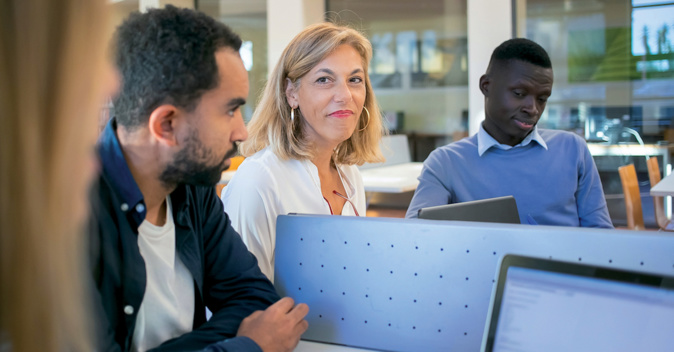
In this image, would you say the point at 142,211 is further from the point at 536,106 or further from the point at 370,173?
the point at 370,173

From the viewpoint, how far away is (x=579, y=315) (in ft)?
2.99

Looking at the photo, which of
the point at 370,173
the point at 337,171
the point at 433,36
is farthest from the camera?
the point at 433,36

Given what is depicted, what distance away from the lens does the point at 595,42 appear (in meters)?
5.56

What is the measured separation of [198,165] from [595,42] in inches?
206

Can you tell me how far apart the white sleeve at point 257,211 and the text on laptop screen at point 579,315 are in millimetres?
999

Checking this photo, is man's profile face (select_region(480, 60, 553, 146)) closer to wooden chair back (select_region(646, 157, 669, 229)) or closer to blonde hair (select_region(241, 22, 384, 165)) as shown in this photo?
blonde hair (select_region(241, 22, 384, 165))

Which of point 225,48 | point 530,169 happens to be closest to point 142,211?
point 225,48

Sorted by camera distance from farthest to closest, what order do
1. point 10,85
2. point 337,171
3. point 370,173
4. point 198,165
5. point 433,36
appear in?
point 433,36
point 370,173
point 337,171
point 198,165
point 10,85

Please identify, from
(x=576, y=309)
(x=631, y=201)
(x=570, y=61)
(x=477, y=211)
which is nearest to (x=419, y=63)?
(x=570, y=61)

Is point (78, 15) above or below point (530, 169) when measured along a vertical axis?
above

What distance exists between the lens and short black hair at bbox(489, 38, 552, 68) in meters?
2.23

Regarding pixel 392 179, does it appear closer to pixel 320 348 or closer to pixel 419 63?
pixel 419 63

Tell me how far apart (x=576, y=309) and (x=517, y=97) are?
1456 mm

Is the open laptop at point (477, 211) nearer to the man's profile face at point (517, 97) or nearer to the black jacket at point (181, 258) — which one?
the black jacket at point (181, 258)
